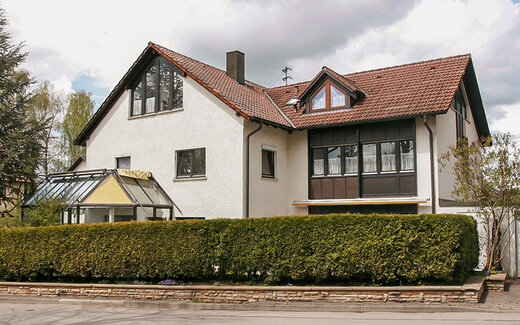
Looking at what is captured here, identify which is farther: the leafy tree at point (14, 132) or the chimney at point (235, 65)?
the chimney at point (235, 65)

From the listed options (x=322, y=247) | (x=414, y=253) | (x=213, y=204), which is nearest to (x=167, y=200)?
(x=213, y=204)

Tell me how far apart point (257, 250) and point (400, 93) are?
977cm

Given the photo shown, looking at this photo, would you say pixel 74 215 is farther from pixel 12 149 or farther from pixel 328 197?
pixel 328 197

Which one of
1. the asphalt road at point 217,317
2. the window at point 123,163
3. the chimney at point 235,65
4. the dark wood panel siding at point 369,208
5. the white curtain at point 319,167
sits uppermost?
the chimney at point 235,65

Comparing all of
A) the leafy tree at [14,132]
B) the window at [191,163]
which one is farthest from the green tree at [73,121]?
the window at [191,163]

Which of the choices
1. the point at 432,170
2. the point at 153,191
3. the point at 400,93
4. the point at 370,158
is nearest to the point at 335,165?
the point at 370,158

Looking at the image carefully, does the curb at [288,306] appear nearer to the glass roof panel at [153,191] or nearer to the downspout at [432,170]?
Result: the glass roof panel at [153,191]

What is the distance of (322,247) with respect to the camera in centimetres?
1208

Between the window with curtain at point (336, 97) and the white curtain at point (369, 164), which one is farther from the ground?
the window with curtain at point (336, 97)

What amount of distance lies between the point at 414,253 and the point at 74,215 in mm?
12340

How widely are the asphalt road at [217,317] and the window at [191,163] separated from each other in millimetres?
7536

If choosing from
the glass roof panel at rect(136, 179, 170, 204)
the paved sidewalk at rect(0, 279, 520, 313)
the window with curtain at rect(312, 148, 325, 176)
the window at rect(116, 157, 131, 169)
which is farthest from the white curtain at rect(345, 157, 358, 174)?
the window at rect(116, 157, 131, 169)

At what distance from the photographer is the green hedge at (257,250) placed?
11.4 metres

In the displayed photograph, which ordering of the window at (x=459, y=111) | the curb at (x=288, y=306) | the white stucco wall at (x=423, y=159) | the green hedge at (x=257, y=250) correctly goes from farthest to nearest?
the window at (x=459, y=111) < the white stucco wall at (x=423, y=159) < the green hedge at (x=257, y=250) < the curb at (x=288, y=306)
